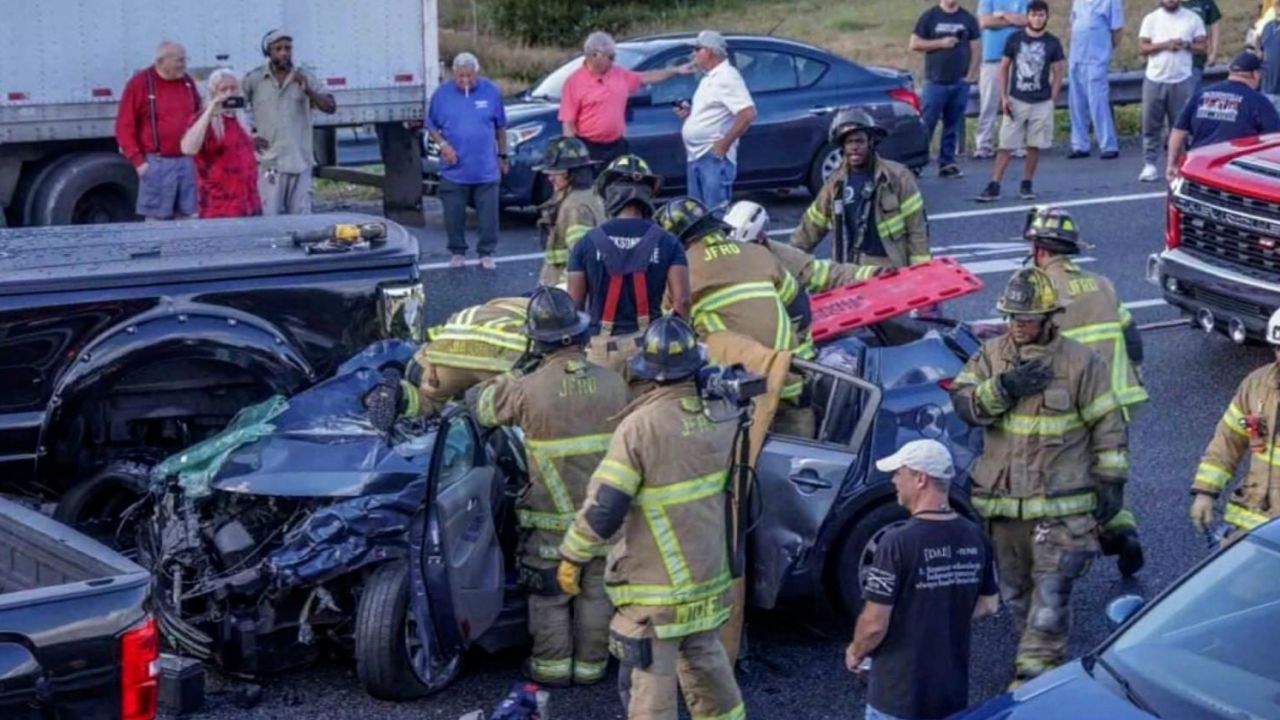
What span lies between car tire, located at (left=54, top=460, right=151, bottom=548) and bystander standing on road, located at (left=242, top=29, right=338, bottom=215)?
563 cm

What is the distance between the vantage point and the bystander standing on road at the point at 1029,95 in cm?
1684

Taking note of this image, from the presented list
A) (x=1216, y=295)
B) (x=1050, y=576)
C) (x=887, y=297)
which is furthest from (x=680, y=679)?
(x=1216, y=295)

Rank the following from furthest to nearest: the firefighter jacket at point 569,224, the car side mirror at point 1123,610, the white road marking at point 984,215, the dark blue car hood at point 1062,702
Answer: the white road marking at point 984,215, the firefighter jacket at point 569,224, the car side mirror at point 1123,610, the dark blue car hood at point 1062,702

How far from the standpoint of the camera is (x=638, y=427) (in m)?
6.61

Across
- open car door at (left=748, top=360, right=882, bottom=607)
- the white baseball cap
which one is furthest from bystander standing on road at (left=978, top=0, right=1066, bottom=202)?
the white baseball cap

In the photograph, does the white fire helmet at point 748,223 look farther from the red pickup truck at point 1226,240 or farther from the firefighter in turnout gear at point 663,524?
the red pickup truck at point 1226,240

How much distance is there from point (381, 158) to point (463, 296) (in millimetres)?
3901

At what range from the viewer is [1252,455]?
7.37 metres

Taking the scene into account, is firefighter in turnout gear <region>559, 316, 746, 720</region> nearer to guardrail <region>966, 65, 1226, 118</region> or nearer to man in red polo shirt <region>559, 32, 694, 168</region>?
man in red polo shirt <region>559, 32, 694, 168</region>

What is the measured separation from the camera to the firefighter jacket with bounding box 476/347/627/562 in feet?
24.3

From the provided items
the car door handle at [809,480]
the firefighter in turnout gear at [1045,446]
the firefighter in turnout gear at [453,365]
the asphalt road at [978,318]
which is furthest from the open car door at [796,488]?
the firefighter in turnout gear at [453,365]

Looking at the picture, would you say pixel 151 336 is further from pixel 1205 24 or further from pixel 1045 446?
pixel 1205 24

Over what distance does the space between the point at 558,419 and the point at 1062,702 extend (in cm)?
248

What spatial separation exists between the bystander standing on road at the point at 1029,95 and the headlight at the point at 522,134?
384 centimetres
